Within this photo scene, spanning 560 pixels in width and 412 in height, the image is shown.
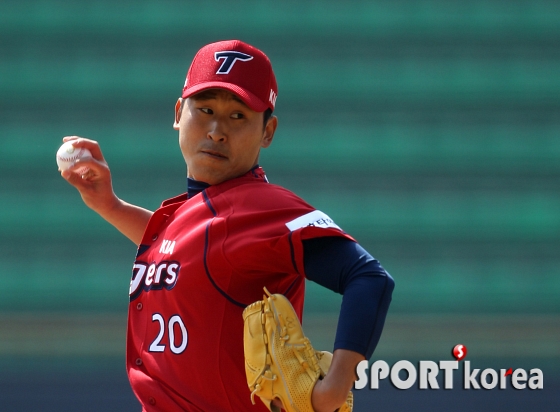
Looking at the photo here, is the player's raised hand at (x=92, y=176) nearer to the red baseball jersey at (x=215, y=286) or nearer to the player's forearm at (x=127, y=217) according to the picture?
the player's forearm at (x=127, y=217)

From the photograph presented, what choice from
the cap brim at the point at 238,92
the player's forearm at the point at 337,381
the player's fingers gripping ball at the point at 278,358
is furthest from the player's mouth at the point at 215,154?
the player's forearm at the point at 337,381

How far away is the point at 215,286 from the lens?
1298 millimetres

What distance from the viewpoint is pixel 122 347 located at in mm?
3338

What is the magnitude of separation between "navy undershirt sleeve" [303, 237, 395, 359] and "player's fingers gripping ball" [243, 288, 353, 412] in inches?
2.5

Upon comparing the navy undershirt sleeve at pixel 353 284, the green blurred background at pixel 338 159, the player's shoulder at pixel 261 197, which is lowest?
the navy undershirt sleeve at pixel 353 284

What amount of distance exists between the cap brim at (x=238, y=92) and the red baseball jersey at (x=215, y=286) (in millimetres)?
138

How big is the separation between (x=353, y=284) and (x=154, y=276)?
39 centimetres

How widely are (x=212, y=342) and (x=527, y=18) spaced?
2.86 meters

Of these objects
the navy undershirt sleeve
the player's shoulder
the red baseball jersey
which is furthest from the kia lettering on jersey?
the navy undershirt sleeve

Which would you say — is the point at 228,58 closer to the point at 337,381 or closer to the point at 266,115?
the point at 266,115

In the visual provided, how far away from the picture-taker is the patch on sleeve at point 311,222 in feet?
4.00

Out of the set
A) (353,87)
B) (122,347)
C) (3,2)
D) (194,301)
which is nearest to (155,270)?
(194,301)

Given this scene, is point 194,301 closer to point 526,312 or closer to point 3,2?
point 526,312

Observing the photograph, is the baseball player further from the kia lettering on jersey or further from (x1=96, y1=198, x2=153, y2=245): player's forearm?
(x1=96, y1=198, x2=153, y2=245): player's forearm
